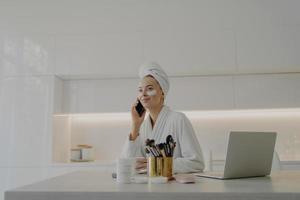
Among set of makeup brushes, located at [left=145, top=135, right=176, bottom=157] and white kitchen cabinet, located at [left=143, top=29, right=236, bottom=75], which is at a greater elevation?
white kitchen cabinet, located at [left=143, top=29, right=236, bottom=75]

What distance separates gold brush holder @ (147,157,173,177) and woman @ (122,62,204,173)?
11.8 inches

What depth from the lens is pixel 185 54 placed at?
2.93 meters

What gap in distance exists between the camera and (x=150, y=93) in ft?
5.79

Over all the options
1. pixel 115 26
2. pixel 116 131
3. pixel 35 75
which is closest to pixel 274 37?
pixel 115 26

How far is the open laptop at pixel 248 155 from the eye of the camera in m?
1.12

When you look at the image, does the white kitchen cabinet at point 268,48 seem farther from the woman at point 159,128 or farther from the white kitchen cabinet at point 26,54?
the white kitchen cabinet at point 26,54

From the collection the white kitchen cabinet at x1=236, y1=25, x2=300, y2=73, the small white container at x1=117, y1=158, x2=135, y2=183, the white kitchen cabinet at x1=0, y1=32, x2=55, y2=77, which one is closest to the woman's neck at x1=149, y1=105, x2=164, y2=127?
the small white container at x1=117, y1=158, x2=135, y2=183

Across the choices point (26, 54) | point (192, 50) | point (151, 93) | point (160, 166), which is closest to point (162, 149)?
point (160, 166)

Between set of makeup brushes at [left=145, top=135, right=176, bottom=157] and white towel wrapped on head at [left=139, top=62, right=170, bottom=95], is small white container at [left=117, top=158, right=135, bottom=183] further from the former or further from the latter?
white towel wrapped on head at [left=139, top=62, right=170, bottom=95]

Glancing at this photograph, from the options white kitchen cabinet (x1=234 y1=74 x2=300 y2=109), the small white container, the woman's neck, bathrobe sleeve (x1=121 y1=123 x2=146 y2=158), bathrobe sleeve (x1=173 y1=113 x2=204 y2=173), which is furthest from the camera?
white kitchen cabinet (x1=234 y1=74 x2=300 y2=109)

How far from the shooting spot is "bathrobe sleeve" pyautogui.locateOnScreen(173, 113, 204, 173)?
4.80ft

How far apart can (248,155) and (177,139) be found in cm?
51

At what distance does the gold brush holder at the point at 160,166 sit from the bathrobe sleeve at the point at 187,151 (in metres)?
0.28

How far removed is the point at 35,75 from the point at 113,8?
97 cm
